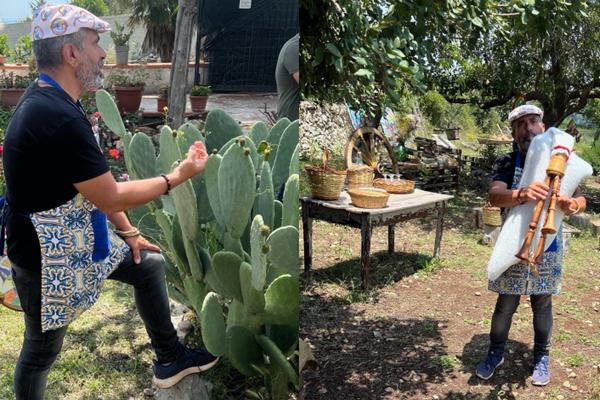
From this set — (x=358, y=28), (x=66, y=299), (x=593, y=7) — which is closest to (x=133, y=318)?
(x=66, y=299)

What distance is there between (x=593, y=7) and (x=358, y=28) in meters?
0.83

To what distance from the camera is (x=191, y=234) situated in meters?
1.86

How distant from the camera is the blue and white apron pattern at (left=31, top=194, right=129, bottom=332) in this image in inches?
61.4

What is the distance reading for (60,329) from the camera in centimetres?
174

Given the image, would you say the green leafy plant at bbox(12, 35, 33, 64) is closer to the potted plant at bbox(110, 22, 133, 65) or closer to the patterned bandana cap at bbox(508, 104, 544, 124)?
the potted plant at bbox(110, 22, 133, 65)

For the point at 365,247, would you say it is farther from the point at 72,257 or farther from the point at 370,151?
the point at 72,257

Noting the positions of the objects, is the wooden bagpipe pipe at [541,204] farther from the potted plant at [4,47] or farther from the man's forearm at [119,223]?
the potted plant at [4,47]

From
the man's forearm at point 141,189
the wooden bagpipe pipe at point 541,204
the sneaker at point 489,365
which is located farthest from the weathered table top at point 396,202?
the sneaker at point 489,365

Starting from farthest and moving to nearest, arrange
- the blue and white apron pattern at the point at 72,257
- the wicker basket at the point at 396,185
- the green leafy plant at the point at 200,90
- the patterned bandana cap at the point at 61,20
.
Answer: the wicker basket at the point at 396,185 < the green leafy plant at the point at 200,90 < the blue and white apron pattern at the point at 72,257 < the patterned bandana cap at the point at 61,20

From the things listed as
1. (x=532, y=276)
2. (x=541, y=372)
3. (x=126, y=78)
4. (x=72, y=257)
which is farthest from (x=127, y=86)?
(x=541, y=372)

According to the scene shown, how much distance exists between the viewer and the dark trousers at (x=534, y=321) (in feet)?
6.39

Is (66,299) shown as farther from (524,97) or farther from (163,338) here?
(524,97)

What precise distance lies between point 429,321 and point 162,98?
3.81 feet

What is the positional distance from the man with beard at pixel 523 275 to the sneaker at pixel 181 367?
906 millimetres
